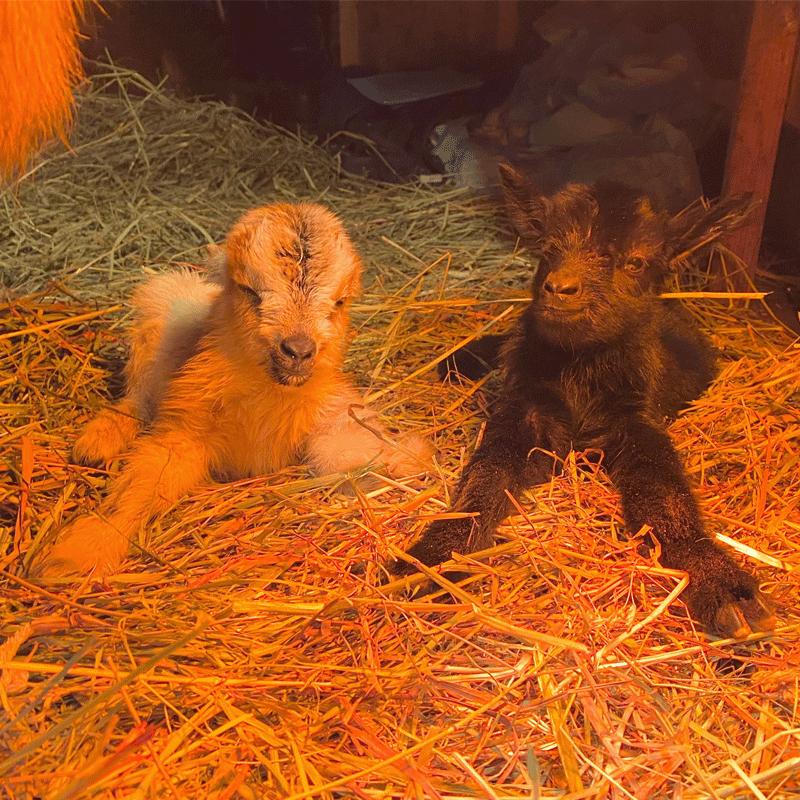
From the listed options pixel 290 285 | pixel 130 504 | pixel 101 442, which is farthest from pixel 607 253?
pixel 101 442

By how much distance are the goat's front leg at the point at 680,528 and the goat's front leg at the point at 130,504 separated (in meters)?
1.64

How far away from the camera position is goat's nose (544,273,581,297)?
2885mm

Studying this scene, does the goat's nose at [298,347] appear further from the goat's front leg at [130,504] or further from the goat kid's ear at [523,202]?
the goat kid's ear at [523,202]

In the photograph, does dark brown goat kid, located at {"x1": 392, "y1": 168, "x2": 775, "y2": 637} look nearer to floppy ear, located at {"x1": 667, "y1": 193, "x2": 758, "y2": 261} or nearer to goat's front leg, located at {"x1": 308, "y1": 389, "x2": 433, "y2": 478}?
floppy ear, located at {"x1": 667, "y1": 193, "x2": 758, "y2": 261}

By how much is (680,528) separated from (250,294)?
170 cm

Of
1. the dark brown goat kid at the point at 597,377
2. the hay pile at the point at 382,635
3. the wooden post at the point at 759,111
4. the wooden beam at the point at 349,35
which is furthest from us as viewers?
the wooden beam at the point at 349,35

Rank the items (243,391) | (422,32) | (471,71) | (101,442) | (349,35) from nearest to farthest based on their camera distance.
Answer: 1. (243,391)
2. (101,442)
3. (349,35)
4. (422,32)
5. (471,71)

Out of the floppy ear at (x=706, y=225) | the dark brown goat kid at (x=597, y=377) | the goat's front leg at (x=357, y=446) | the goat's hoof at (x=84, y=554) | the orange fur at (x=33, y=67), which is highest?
the orange fur at (x=33, y=67)

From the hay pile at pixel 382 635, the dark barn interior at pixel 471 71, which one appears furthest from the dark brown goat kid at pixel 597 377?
the dark barn interior at pixel 471 71

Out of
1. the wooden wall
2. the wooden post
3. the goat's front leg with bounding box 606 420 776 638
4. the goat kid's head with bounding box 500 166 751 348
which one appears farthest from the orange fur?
the wooden post

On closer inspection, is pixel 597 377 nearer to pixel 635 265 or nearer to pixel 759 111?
pixel 635 265

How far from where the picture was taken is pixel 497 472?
301 cm

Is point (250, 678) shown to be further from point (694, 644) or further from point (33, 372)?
point (33, 372)

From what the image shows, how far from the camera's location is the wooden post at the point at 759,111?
419cm
